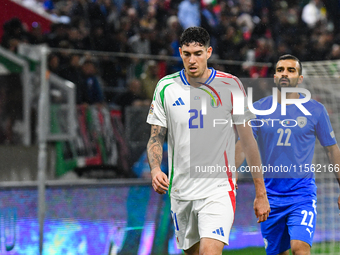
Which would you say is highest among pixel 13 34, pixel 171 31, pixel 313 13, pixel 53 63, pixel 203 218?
pixel 313 13

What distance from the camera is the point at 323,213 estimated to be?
5.90m

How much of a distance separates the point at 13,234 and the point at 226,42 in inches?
204

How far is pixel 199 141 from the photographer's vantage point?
3174 millimetres

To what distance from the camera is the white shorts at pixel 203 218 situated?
9.82 feet

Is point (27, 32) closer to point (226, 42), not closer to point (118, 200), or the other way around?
point (118, 200)

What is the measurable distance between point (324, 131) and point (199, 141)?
3.60ft

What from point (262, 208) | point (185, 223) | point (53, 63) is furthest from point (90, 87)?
point (262, 208)

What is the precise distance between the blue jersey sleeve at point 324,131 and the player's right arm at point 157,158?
4.20ft

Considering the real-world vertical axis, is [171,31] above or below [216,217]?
above

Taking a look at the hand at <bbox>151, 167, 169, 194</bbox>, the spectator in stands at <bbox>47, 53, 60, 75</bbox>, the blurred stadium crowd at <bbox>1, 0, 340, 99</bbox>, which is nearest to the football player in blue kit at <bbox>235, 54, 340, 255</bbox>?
the hand at <bbox>151, 167, 169, 194</bbox>

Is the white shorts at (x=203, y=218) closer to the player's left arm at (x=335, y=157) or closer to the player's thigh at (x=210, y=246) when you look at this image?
the player's thigh at (x=210, y=246)

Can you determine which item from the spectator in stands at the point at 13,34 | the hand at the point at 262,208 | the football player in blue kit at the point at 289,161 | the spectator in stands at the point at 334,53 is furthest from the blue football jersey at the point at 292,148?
the spectator in stands at the point at 334,53

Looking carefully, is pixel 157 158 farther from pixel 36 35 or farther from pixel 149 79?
pixel 36 35

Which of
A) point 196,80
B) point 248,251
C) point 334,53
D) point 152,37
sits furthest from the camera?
point 334,53
